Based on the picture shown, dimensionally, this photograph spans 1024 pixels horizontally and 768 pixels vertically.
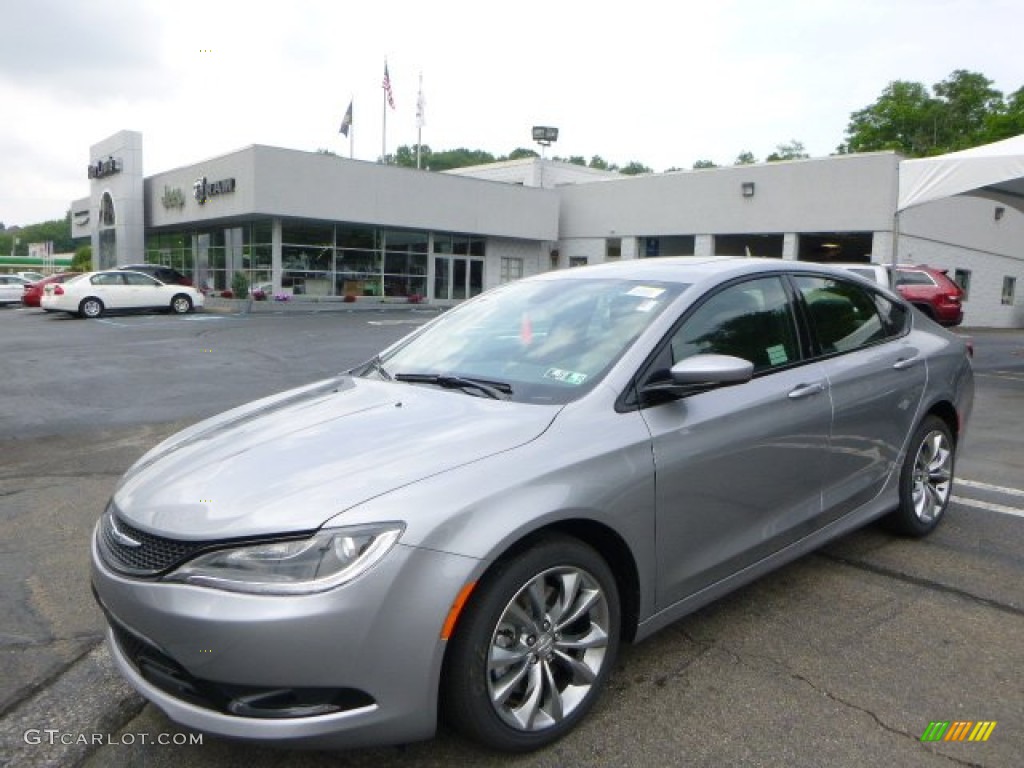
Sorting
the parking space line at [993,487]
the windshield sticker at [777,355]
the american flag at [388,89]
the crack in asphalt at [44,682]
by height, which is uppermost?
the american flag at [388,89]

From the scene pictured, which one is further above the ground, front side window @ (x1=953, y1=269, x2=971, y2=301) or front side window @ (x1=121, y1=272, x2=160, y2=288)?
front side window @ (x1=953, y1=269, x2=971, y2=301)

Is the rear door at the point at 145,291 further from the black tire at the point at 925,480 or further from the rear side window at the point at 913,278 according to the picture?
the black tire at the point at 925,480

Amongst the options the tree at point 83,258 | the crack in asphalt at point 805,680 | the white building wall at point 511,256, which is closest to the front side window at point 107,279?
the white building wall at point 511,256

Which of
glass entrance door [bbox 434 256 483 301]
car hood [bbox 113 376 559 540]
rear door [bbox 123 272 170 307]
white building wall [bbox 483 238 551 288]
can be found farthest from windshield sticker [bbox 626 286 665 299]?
white building wall [bbox 483 238 551 288]

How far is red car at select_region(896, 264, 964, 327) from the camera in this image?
64.2ft

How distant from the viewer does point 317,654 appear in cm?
217

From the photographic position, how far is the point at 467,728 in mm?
2420

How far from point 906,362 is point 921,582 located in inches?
46.7

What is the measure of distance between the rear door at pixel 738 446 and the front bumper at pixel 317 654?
1021mm

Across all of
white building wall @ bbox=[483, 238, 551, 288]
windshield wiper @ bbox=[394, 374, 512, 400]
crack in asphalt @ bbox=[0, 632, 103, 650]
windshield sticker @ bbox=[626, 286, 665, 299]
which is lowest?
crack in asphalt @ bbox=[0, 632, 103, 650]

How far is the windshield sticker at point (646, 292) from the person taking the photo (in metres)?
3.45

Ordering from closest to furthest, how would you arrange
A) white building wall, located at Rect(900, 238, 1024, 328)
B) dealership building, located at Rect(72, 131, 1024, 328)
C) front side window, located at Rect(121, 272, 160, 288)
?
front side window, located at Rect(121, 272, 160, 288) → dealership building, located at Rect(72, 131, 1024, 328) → white building wall, located at Rect(900, 238, 1024, 328)

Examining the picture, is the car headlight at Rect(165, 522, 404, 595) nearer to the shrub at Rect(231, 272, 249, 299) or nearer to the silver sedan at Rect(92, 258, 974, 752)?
the silver sedan at Rect(92, 258, 974, 752)

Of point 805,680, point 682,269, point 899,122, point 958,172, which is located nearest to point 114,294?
point 958,172
